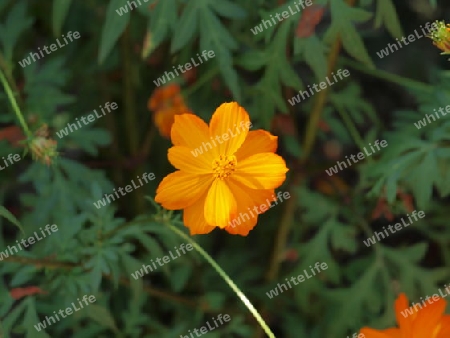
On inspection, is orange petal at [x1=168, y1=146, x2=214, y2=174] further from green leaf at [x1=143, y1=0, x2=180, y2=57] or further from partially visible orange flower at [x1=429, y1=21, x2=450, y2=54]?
partially visible orange flower at [x1=429, y1=21, x2=450, y2=54]

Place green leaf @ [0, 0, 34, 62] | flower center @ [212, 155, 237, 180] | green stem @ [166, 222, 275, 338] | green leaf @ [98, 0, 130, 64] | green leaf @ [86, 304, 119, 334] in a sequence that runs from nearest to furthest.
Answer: green stem @ [166, 222, 275, 338]
flower center @ [212, 155, 237, 180]
green leaf @ [98, 0, 130, 64]
green leaf @ [86, 304, 119, 334]
green leaf @ [0, 0, 34, 62]

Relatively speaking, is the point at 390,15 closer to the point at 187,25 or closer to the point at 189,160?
the point at 187,25

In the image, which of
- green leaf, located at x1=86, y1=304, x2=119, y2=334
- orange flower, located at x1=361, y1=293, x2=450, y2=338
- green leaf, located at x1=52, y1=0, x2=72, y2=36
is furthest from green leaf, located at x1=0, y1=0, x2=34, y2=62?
orange flower, located at x1=361, y1=293, x2=450, y2=338

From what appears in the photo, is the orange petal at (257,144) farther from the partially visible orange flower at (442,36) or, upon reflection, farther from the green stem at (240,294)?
the partially visible orange flower at (442,36)

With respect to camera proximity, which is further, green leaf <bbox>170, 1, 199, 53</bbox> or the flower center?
green leaf <bbox>170, 1, 199, 53</bbox>

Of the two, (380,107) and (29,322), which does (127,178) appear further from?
(380,107)
